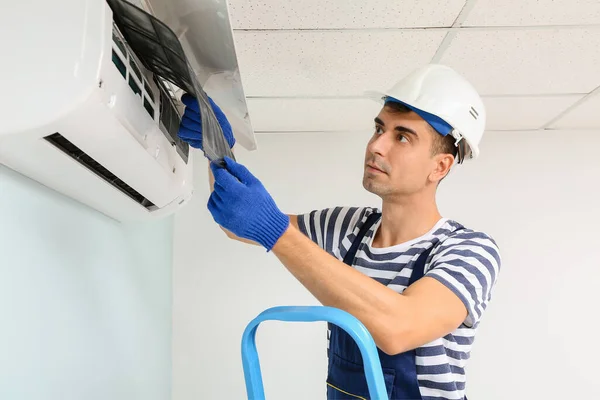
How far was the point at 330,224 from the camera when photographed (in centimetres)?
164

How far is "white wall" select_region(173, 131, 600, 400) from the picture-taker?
97.5 inches

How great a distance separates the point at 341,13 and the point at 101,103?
3.11 feet

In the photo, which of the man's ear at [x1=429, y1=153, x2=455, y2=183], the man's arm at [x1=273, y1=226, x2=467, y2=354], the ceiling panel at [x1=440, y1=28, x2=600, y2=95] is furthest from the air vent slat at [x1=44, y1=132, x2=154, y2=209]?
the ceiling panel at [x1=440, y1=28, x2=600, y2=95]

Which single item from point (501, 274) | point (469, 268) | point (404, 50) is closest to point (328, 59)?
point (404, 50)

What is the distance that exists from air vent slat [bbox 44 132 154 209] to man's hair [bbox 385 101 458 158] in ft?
2.35

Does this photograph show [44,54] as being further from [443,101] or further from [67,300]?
[443,101]

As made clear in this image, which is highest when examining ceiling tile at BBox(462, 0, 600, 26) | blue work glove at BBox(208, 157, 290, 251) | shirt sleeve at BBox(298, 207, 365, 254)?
ceiling tile at BBox(462, 0, 600, 26)

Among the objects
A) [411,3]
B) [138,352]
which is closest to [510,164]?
[411,3]

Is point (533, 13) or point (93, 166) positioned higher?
point (533, 13)

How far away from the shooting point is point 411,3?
1.51m

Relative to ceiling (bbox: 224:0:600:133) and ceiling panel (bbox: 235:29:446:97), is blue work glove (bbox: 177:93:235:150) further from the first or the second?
ceiling panel (bbox: 235:29:446:97)

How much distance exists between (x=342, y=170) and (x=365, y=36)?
1039 mm

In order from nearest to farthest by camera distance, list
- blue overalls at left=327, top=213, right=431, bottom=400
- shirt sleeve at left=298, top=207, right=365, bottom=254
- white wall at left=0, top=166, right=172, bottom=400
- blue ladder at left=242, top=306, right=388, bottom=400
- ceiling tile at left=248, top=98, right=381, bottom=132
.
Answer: blue ladder at left=242, top=306, right=388, bottom=400 < white wall at left=0, top=166, right=172, bottom=400 < blue overalls at left=327, top=213, right=431, bottom=400 < shirt sleeve at left=298, top=207, right=365, bottom=254 < ceiling tile at left=248, top=98, right=381, bottom=132

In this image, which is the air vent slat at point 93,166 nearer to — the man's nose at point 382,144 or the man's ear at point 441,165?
the man's nose at point 382,144
